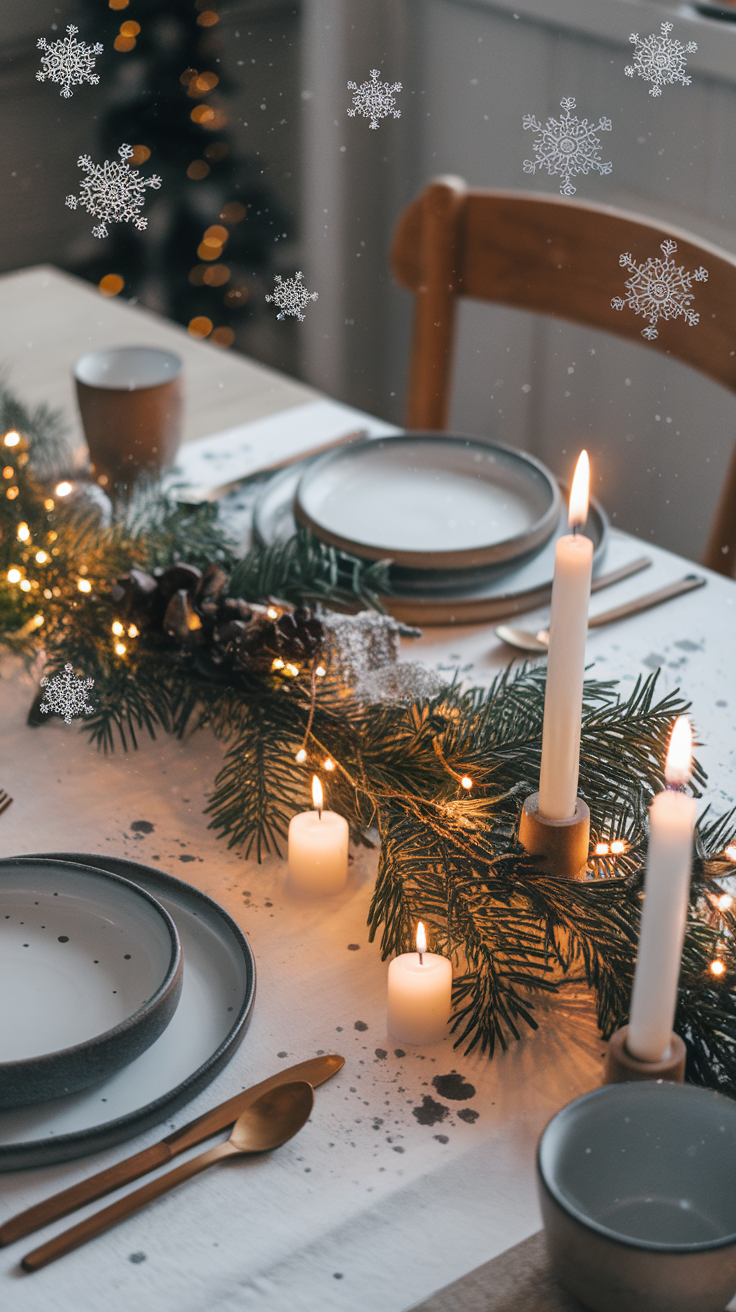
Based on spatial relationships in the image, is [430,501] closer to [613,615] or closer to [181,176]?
[613,615]

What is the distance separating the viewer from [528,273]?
114 cm

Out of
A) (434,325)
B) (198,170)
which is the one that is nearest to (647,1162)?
(434,325)

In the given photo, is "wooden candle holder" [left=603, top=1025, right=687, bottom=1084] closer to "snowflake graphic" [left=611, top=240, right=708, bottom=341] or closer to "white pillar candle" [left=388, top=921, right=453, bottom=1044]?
"white pillar candle" [left=388, top=921, right=453, bottom=1044]

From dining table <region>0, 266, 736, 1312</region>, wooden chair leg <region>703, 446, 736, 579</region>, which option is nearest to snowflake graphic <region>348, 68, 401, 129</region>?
wooden chair leg <region>703, 446, 736, 579</region>

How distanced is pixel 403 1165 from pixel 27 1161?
135 mm

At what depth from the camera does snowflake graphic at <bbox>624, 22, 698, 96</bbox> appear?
3.07ft

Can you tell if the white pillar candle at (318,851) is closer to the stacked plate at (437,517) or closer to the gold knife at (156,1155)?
the gold knife at (156,1155)

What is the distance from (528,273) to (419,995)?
0.83 meters

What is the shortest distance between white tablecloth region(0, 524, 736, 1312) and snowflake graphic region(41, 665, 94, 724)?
0.15 ft

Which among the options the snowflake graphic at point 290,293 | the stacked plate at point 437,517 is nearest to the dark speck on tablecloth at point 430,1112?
the stacked plate at point 437,517

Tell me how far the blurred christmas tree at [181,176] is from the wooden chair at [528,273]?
0.15 metres

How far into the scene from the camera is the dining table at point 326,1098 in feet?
1.32

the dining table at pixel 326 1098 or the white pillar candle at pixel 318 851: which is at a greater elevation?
the white pillar candle at pixel 318 851

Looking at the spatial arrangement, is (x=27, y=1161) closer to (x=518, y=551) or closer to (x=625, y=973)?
(x=625, y=973)
